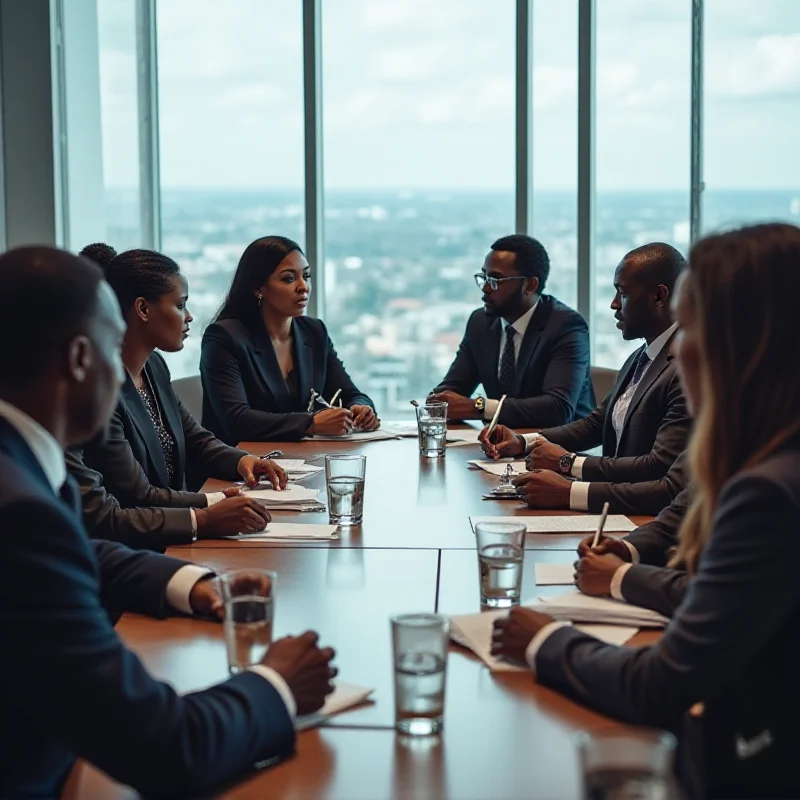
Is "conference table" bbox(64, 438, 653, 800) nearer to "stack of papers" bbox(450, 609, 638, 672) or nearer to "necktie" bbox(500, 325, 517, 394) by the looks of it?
"stack of papers" bbox(450, 609, 638, 672)

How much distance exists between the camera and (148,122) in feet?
21.8

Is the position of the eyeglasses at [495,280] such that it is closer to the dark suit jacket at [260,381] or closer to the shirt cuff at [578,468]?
the dark suit jacket at [260,381]

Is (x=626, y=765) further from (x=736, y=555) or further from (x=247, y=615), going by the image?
(x=247, y=615)

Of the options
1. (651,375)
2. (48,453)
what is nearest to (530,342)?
(651,375)

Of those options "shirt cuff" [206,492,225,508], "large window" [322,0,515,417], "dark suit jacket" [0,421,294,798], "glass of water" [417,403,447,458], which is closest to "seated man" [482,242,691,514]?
"glass of water" [417,403,447,458]

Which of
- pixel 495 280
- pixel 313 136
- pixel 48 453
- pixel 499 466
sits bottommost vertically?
pixel 499 466

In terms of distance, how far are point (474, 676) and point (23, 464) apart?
2.41 ft

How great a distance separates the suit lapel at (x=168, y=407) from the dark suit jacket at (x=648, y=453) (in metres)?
1.29

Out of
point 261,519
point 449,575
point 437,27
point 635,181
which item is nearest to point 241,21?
point 437,27

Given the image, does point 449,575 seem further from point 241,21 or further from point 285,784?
point 241,21

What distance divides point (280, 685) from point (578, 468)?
2025mm

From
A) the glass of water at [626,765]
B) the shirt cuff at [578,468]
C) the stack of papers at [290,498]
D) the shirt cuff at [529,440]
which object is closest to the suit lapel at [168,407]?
the stack of papers at [290,498]

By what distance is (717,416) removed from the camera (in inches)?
58.4

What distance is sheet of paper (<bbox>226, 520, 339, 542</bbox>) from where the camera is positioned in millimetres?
2637
